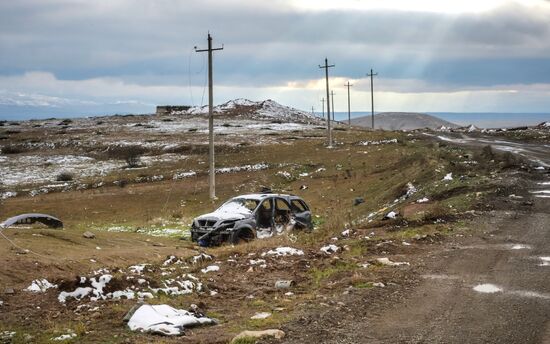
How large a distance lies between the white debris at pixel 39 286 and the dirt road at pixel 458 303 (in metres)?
4.19

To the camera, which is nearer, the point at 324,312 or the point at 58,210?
the point at 324,312

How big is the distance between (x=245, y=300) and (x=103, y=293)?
2121 mm

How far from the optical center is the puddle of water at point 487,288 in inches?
328

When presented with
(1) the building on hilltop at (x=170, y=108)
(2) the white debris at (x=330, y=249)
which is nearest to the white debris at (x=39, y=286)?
(2) the white debris at (x=330, y=249)

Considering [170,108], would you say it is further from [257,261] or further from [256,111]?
[257,261]

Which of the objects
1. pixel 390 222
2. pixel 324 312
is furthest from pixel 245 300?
pixel 390 222

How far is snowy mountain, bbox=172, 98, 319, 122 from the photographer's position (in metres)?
118

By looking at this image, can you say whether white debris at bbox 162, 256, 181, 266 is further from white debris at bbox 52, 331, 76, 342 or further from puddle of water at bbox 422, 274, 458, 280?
puddle of water at bbox 422, 274, 458, 280

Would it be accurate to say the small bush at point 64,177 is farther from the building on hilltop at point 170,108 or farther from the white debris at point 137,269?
the building on hilltop at point 170,108

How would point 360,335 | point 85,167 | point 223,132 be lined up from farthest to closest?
1. point 223,132
2. point 85,167
3. point 360,335

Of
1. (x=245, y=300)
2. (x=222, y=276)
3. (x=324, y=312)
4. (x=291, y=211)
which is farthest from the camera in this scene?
(x=291, y=211)

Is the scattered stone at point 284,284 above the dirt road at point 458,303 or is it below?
below

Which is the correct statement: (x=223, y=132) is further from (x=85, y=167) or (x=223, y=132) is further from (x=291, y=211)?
(x=291, y=211)

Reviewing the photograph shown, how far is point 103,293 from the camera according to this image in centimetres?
856
